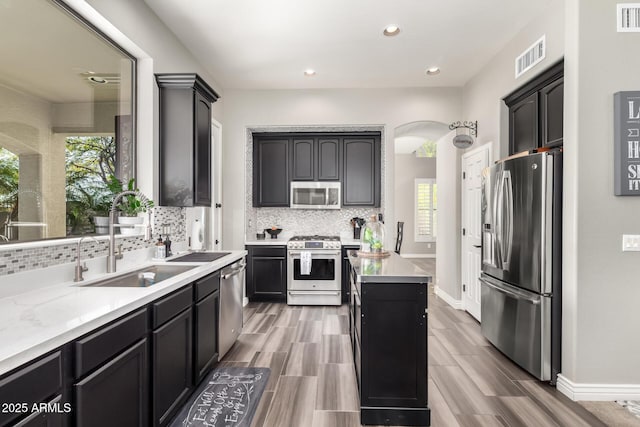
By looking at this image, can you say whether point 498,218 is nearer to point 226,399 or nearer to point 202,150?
point 226,399

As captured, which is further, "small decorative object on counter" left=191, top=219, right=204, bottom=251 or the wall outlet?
"small decorative object on counter" left=191, top=219, right=204, bottom=251

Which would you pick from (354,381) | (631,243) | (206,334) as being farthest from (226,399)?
(631,243)

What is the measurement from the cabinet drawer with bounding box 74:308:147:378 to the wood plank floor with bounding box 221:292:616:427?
1.03 meters

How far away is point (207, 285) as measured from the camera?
254 cm

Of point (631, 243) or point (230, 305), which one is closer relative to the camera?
point (631, 243)

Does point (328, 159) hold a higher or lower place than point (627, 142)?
higher

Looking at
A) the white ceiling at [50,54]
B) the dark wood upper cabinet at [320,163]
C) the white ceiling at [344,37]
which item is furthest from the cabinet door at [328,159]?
the white ceiling at [50,54]

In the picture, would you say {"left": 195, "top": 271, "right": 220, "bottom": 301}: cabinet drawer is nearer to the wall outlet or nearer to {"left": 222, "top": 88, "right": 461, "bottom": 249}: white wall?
{"left": 222, "top": 88, "right": 461, "bottom": 249}: white wall

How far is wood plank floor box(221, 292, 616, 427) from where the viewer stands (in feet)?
7.09

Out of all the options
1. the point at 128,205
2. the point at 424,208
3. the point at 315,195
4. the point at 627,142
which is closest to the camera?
the point at 627,142

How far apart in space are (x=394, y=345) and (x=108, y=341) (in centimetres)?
158

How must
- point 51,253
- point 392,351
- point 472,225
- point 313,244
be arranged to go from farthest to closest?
point 313,244, point 472,225, point 392,351, point 51,253

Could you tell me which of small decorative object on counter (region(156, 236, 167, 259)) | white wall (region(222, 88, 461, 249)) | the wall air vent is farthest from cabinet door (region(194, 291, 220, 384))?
the wall air vent

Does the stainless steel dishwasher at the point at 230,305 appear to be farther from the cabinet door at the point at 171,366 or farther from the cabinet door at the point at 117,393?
the cabinet door at the point at 117,393
